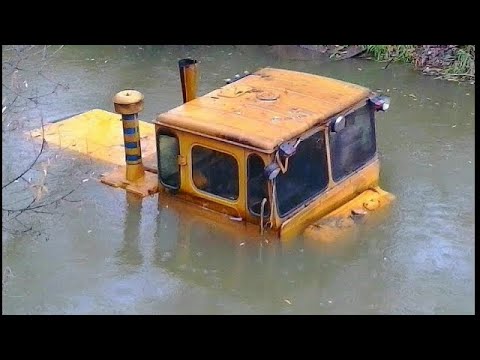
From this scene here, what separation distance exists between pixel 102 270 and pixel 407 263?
208 cm

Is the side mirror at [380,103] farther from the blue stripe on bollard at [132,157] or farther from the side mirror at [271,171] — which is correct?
the blue stripe on bollard at [132,157]

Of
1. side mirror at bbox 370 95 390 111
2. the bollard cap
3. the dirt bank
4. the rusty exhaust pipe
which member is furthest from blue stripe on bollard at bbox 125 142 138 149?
the dirt bank

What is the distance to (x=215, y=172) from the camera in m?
5.44

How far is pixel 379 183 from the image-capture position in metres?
6.28

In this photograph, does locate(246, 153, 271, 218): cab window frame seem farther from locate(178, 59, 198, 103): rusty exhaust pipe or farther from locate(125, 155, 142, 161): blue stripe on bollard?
locate(125, 155, 142, 161): blue stripe on bollard

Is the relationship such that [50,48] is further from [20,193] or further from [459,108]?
[459,108]

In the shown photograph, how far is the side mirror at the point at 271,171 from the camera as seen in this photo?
4.97 m

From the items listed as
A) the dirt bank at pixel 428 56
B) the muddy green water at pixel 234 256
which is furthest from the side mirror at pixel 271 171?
the dirt bank at pixel 428 56

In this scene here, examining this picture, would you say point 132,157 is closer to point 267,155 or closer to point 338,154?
point 267,155

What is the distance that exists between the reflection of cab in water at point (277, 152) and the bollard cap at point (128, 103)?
0.37 m

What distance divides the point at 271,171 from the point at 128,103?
4.77 ft

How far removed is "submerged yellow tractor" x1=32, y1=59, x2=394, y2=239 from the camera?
17.1ft

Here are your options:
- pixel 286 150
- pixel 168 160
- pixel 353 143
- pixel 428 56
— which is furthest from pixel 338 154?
pixel 428 56

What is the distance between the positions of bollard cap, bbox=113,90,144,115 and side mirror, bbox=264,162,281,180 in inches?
54.7
